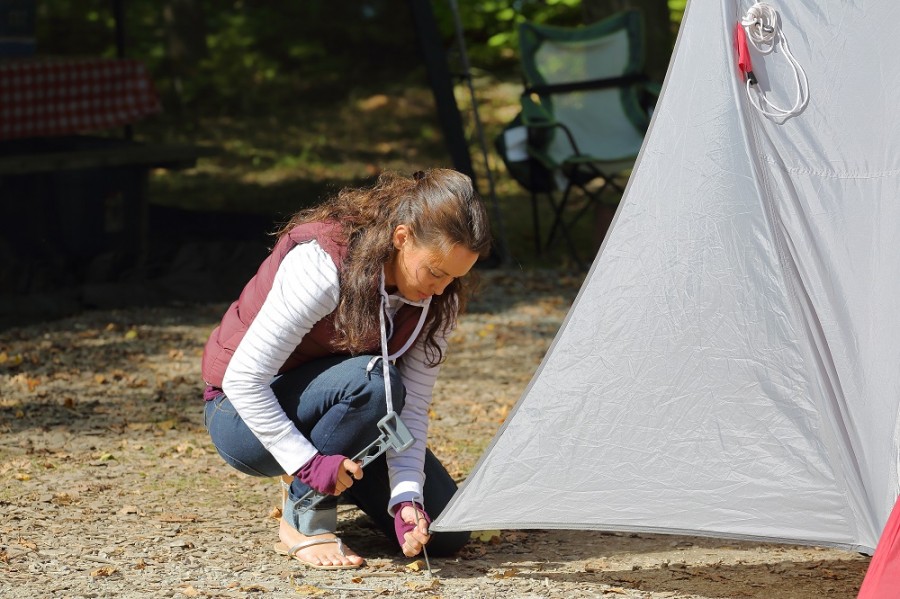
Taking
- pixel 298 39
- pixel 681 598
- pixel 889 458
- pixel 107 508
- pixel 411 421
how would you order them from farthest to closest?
1. pixel 298 39
2. pixel 107 508
3. pixel 411 421
4. pixel 681 598
5. pixel 889 458

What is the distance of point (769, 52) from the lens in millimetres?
2498

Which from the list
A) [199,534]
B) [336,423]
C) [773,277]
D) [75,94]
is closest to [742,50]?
[773,277]

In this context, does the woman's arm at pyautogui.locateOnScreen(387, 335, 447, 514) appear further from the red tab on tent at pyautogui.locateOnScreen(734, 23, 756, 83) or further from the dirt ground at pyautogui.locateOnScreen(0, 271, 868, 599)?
the red tab on tent at pyautogui.locateOnScreen(734, 23, 756, 83)

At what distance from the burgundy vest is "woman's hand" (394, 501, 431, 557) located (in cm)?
37

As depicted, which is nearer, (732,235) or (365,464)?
(732,235)

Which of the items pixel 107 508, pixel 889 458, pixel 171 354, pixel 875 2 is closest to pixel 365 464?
pixel 107 508

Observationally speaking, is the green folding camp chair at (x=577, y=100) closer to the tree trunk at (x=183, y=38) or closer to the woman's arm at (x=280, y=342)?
the tree trunk at (x=183, y=38)

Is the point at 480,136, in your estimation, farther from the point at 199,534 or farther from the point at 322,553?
the point at 322,553

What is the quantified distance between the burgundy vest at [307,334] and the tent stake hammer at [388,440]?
0.18 m

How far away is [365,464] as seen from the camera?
8.98ft

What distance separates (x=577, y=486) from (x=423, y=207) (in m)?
0.68

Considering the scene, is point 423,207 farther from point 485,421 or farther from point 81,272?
point 81,272

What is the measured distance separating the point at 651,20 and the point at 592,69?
109cm

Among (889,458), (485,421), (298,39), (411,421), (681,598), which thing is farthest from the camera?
(298,39)
